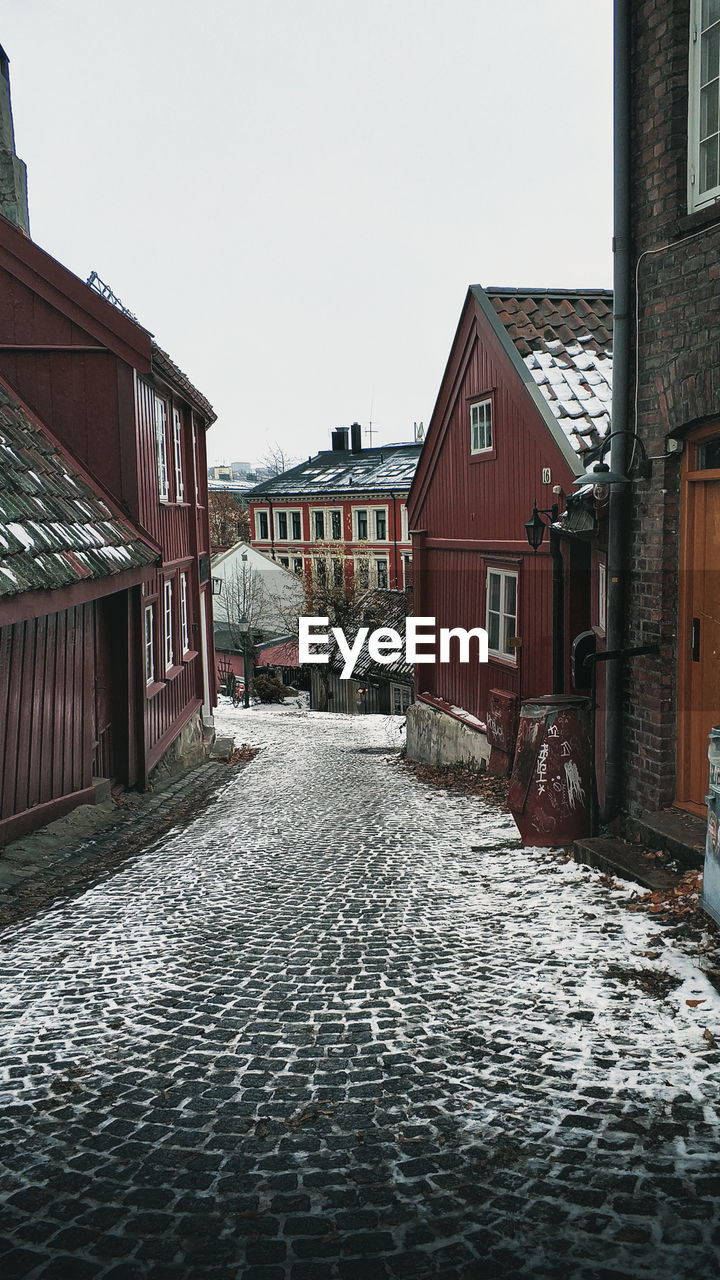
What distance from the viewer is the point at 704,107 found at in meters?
6.42

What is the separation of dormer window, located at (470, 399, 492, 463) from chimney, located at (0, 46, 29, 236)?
672 cm

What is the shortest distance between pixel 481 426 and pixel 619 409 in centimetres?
714

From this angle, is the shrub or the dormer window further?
the shrub

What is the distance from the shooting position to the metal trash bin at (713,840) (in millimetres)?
4840

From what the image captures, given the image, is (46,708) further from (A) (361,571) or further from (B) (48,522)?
(A) (361,571)

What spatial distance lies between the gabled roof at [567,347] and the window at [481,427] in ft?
4.16

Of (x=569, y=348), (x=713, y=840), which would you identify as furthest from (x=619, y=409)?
(x=569, y=348)

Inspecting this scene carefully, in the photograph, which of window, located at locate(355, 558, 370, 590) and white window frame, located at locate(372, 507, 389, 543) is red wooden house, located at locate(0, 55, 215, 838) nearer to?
window, located at locate(355, 558, 370, 590)

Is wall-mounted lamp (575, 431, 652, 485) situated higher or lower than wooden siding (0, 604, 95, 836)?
higher

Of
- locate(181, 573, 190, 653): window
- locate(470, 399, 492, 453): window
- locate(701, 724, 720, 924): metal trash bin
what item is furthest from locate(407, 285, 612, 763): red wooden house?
locate(181, 573, 190, 653): window

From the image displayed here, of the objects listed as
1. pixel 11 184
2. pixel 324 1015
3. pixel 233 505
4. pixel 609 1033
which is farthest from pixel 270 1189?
pixel 233 505

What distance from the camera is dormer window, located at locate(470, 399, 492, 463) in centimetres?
1385

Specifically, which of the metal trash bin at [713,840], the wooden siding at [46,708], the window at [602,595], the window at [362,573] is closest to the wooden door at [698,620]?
the metal trash bin at [713,840]

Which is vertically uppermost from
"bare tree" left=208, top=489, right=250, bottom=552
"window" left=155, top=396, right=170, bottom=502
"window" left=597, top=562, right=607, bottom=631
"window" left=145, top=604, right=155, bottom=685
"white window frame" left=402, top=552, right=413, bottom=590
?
"bare tree" left=208, top=489, right=250, bottom=552
